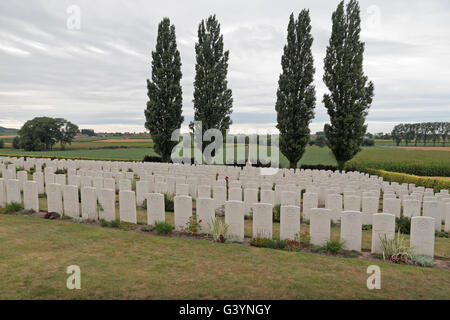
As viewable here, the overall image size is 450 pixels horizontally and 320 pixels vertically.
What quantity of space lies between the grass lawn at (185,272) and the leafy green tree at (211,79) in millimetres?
24237

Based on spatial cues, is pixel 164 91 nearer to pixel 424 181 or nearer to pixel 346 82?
pixel 346 82

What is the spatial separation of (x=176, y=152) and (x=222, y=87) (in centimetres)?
852

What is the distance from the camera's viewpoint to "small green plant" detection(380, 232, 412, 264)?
5.42 meters

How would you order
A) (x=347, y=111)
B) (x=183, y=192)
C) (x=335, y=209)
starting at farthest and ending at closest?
(x=347, y=111) → (x=183, y=192) → (x=335, y=209)

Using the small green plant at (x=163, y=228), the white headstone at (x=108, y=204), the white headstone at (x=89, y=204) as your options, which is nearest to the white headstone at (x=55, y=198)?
the white headstone at (x=89, y=204)

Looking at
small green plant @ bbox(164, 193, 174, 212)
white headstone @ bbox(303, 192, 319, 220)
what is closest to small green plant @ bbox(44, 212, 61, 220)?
small green plant @ bbox(164, 193, 174, 212)

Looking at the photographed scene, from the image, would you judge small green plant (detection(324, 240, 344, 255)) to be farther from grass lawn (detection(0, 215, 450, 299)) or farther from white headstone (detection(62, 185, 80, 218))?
white headstone (detection(62, 185, 80, 218))

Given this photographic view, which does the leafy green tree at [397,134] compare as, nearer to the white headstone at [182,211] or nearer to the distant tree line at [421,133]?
the distant tree line at [421,133]

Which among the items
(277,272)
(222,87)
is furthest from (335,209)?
(222,87)

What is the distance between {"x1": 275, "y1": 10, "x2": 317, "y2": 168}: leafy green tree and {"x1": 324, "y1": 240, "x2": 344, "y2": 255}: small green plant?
71.2 ft

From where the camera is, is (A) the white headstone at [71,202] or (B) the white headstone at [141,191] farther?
(B) the white headstone at [141,191]

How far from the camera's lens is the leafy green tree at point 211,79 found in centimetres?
2958

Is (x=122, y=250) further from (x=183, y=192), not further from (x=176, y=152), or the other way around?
(x=176, y=152)

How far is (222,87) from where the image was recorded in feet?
98.3
